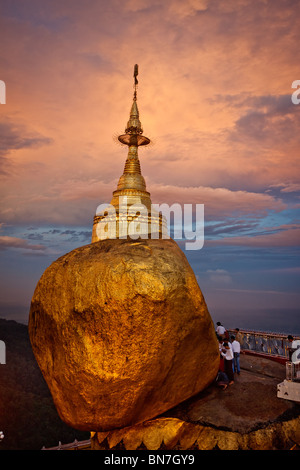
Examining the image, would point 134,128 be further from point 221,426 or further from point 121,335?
point 221,426

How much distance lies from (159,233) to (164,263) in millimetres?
4049

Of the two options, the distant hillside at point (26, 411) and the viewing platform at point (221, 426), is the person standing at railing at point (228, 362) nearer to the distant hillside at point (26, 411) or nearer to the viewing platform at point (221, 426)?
the viewing platform at point (221, 426)

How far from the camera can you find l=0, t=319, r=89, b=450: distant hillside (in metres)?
19.9

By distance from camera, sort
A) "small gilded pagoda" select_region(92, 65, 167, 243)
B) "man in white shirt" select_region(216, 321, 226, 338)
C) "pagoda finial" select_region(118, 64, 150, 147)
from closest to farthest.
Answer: "small gilded pagoda" select_region(92, 65, 167, 243), "man in white shirt" select_region(216, 321, 226, 338), "pagoda finial" select_region(118, 64, 150, 147)

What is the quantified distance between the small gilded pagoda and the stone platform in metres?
5.68

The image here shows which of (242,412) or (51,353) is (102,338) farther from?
(242,412)

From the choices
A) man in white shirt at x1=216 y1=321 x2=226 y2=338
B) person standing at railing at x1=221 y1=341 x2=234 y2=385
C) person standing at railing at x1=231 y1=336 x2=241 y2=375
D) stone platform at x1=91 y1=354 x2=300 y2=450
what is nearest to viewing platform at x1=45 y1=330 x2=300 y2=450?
stone platform at x1=91 y1=354 x2=300 y2=450

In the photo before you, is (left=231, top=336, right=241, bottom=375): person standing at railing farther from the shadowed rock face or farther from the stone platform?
the shadowed rock face

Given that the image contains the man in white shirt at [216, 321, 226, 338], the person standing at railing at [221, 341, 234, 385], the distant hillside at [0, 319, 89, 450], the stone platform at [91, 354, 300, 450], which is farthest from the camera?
the distant hillside at [0, 319, 89, 450]

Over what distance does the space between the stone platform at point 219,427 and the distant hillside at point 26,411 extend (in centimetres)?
1479

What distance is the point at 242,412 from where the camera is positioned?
7707 millimetres

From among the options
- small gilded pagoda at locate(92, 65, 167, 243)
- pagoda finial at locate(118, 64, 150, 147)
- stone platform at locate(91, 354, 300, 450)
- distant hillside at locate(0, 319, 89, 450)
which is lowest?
distant hillside at locate(0, 319, 89, 450)

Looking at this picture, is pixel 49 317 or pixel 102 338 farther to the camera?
pixel 49 317
